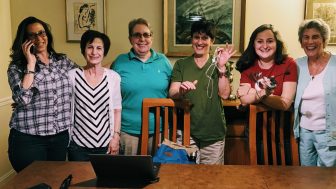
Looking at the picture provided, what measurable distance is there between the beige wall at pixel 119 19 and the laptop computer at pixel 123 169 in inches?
67.9

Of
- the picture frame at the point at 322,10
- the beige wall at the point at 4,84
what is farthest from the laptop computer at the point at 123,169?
the picture frame at the point at 322,10

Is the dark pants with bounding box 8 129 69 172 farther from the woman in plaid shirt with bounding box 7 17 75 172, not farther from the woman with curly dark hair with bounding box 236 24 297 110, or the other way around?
the woman with curly dark hair with bounding box 236 24 297 110

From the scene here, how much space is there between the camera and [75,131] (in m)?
2.02

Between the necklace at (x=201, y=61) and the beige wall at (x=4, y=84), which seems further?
the beige wall at (x=4, y=84)

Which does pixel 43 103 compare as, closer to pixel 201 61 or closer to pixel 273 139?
pixel 201 61

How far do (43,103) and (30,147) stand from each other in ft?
0.86

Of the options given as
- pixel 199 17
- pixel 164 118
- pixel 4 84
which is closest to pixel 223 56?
pixel 164 118

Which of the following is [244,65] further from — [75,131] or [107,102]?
[75,131]

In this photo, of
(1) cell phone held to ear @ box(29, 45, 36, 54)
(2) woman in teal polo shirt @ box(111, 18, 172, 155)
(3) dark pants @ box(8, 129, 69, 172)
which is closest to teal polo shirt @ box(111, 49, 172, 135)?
(2) woman in teal polo shirt @ box(111, 18, 172, 155)

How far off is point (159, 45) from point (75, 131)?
1.35 metres

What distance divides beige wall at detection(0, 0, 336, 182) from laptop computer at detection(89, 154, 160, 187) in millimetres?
1724

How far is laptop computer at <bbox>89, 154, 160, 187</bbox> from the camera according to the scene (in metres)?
1.44

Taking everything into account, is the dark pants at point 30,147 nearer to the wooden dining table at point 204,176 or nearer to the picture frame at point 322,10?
the wooden dining table at point 204,176

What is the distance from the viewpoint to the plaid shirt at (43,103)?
A: 6.31 ft
